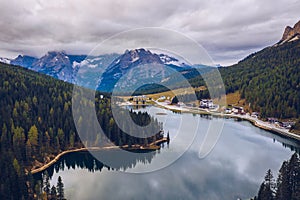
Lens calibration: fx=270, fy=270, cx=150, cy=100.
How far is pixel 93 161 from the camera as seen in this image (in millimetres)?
45969

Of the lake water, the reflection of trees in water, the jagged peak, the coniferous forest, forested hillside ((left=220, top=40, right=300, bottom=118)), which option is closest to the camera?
the coniferous forest

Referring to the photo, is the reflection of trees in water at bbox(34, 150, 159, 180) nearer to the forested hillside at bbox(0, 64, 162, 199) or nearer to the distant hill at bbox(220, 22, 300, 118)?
the forested hillside at bbox(0, 64, 162, 199)

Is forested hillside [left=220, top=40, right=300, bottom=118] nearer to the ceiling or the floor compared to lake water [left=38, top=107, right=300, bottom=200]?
nearer to the ceiling

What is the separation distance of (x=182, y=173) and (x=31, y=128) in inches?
1031

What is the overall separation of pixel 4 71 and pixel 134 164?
156 ft

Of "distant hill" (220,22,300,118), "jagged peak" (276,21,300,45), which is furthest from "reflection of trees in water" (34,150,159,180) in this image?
"jagged peak" (276,21,300,45)

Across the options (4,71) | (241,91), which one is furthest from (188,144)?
(241,91)

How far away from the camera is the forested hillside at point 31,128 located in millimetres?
29000

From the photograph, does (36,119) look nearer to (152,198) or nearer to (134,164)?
(134,164)

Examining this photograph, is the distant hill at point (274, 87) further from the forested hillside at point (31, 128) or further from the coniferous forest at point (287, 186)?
the coniferous forest at point (287, 186)

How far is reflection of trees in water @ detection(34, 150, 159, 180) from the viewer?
4234cm

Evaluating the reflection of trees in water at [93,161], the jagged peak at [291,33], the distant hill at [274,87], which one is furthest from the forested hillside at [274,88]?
the reflection of trees in water at [93,161]

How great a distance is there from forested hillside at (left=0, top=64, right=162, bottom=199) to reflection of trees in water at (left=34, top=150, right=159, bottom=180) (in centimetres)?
257

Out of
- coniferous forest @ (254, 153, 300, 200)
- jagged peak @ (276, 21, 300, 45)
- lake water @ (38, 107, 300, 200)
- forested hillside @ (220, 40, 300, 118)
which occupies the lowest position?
lake water @ (38, 107, 300, 200)
